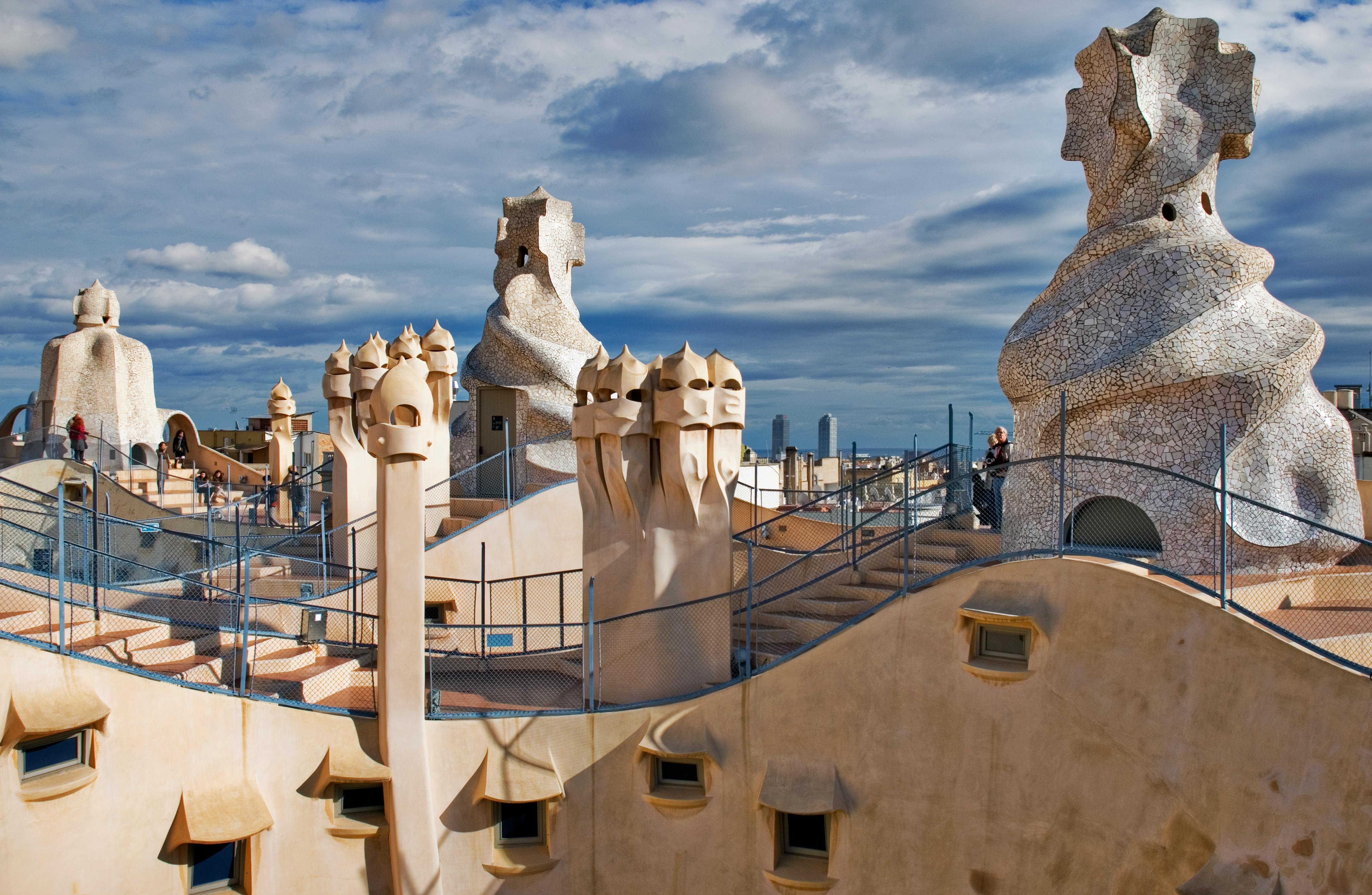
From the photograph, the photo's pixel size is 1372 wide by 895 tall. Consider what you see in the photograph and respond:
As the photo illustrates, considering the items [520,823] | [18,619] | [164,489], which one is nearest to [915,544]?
[520,823]

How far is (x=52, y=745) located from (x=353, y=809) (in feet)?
8.72

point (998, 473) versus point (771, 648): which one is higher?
point (998, 473)

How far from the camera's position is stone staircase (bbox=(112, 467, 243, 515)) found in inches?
812

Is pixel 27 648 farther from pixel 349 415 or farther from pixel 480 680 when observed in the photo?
pixel 349 415

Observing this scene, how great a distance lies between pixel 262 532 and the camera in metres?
16.2

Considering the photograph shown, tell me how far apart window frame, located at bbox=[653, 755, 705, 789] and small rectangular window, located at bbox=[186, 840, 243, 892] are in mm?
3854

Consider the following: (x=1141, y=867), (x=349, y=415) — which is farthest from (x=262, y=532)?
(x=1141, y=867)

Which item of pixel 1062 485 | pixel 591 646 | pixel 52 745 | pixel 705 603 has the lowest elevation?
pixel 52 745

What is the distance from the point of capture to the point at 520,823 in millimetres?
9867

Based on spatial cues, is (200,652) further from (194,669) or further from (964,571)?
(964,571)

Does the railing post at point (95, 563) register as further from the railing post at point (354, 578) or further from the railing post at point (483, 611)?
the railing post at point (483, 611)

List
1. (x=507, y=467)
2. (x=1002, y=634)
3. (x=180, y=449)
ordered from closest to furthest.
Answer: (x=1002, y=634), (x=507, y=467), (x=180, y=449)

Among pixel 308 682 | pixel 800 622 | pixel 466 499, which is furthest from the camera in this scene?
pixel 466 499

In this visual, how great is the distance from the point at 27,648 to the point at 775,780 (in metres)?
6.50
